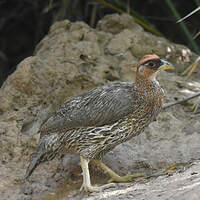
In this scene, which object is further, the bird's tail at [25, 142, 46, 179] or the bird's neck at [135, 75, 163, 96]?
the bird's neck at [135, 75, 163, 96]

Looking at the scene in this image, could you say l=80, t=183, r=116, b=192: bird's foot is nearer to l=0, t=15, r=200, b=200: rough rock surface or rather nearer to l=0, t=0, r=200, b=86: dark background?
l=0, t=15, r=200, b=200: rough rock surface

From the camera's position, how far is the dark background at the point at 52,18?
8.86m

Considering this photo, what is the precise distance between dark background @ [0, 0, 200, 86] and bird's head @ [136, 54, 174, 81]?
2.73m

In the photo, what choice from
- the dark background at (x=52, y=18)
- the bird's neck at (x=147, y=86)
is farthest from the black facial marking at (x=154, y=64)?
the dark background at (x=52, y=18)

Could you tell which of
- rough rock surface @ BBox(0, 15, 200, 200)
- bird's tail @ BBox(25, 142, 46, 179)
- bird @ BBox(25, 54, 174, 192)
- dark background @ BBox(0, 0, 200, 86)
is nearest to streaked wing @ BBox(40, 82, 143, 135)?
bird @ BBox(25, 54, 174, 192)

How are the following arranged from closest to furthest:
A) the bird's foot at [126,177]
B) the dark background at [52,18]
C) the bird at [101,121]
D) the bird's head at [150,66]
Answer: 1. the bird at [101,121]
2. the bird's foot at [126,177]
3. the bird's head at [150,66]
4. the dark background at [52,18]

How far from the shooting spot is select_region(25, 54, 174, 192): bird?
5438 millimetres

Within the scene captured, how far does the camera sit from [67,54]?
681 cm

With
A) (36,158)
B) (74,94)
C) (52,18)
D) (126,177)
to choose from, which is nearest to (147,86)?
(126,177)

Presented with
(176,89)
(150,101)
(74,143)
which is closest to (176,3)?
(176,89)

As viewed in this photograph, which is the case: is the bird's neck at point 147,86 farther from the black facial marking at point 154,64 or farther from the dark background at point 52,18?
the dark background at point 52,18


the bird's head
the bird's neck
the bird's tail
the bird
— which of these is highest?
the bird's head

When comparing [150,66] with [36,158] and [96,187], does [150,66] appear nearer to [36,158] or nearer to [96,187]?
[96,187]

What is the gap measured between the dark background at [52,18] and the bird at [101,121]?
293 centimetres
